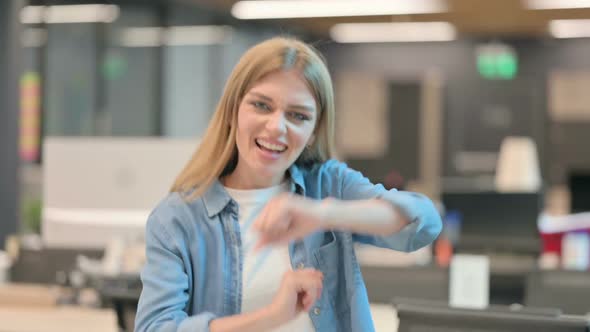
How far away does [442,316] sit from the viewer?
85.7 inches

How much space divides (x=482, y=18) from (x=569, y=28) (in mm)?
1394

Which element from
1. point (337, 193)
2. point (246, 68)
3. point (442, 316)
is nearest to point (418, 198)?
point (337, 193)

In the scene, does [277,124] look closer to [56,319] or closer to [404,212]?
[404,212]

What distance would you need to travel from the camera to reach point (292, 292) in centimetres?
148

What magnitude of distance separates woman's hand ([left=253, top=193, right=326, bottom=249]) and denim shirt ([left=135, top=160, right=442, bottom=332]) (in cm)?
26

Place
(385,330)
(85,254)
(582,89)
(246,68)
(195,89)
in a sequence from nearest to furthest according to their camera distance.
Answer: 1. (246,68)
2. (385,330)
3. (85,254)
4. (195,89)
5. (582,89)

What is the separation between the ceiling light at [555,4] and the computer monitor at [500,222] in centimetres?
439

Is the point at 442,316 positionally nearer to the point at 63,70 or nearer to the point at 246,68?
the point at 246,68

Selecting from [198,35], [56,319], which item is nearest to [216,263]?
[56,319]

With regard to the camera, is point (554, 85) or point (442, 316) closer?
point (442, 316)

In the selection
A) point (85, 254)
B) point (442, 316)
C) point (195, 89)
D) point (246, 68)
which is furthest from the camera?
point (195, 89)

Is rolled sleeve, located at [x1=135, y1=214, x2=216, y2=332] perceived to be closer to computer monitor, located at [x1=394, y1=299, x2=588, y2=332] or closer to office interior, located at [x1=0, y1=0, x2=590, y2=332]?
office interior, located at [x1=0, y1=0, x2=590, y2=332]

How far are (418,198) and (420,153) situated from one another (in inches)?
442

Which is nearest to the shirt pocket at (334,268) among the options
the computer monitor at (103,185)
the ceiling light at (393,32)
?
the computer monitor at (103,185)
